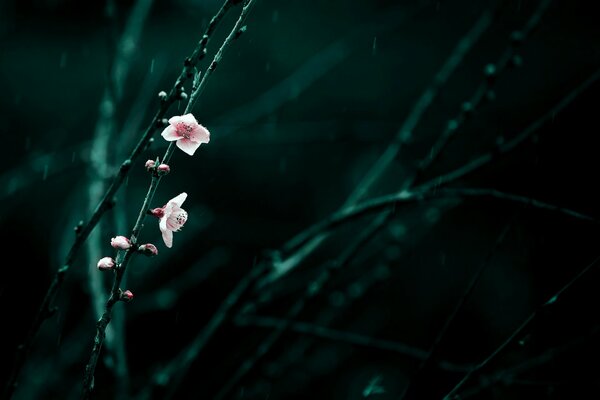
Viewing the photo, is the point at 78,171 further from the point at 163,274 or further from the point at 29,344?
the point at 29,344

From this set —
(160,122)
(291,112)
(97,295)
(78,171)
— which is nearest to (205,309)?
(78,171)

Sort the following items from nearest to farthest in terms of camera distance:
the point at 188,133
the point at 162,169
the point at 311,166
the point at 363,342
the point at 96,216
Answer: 1. the point at 96,216
2. the point at 162,169
3. the point at 188,133
4. the point at 363,342
5. the point at 311,166

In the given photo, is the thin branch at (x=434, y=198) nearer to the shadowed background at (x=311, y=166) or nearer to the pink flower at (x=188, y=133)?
the pink flower at (x=188, y=133)

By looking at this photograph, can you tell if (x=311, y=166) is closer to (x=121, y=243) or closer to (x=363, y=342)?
(x=363, y=342)

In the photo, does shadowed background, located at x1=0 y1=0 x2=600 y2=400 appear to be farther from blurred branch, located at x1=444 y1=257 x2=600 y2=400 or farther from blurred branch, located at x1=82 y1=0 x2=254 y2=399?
blurred branch, located at x1=82 y1=0 x2=254 y2=399

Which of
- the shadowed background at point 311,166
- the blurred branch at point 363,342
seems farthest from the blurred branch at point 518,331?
the shadowed background at point 311,166

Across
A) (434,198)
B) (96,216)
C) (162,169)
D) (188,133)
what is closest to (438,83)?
(434,198)

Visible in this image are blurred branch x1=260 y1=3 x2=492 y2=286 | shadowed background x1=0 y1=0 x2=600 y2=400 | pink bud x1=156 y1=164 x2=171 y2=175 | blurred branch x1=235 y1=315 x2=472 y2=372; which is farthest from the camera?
shadowed background x1=0 y1=0 x2=600 y2=400

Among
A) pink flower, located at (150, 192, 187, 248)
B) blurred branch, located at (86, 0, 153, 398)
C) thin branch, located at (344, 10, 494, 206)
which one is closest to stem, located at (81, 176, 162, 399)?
pink flower, located at (150, 192, 187, 248)
